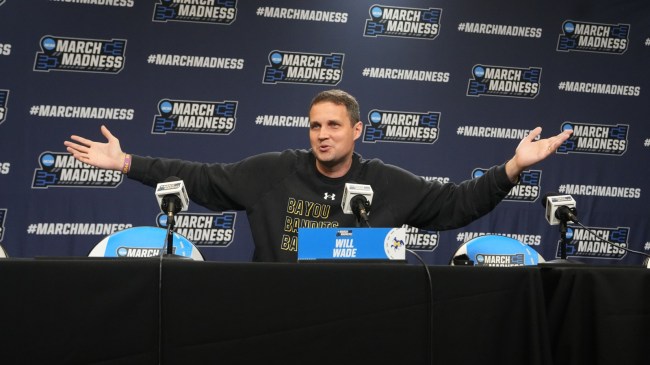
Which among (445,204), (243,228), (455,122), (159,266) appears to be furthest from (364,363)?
(455,122)

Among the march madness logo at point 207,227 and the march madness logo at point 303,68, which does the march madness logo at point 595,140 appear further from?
the march madness logo at point 207,227

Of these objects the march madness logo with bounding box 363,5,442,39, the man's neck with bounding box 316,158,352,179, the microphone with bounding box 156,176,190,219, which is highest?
the march madness logo with bounding box 363,5,442,39

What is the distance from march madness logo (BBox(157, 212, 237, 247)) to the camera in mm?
5055

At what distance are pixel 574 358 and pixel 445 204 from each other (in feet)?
4.49

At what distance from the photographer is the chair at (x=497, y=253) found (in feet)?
12.2

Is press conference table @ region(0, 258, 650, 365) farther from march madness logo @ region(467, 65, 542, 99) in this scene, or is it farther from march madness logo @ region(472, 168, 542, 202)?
march madness logo @ region(467, 65, 542, 99)

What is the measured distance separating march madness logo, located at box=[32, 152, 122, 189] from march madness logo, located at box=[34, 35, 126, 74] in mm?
633

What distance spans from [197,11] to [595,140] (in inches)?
129

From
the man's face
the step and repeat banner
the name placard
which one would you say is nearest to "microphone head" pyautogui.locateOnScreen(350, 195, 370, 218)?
the name placard

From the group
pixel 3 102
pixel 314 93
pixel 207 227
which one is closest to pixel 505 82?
pixel 314 93

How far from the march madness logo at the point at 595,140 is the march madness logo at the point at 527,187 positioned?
0.96 ft

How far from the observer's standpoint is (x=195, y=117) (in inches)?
202

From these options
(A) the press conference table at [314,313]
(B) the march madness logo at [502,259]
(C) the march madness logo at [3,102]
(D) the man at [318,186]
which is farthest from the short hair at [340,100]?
(C) the march madness logo at [3,102]

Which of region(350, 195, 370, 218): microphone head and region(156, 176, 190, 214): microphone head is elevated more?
region(350, 195, 370, 218): microphone head
